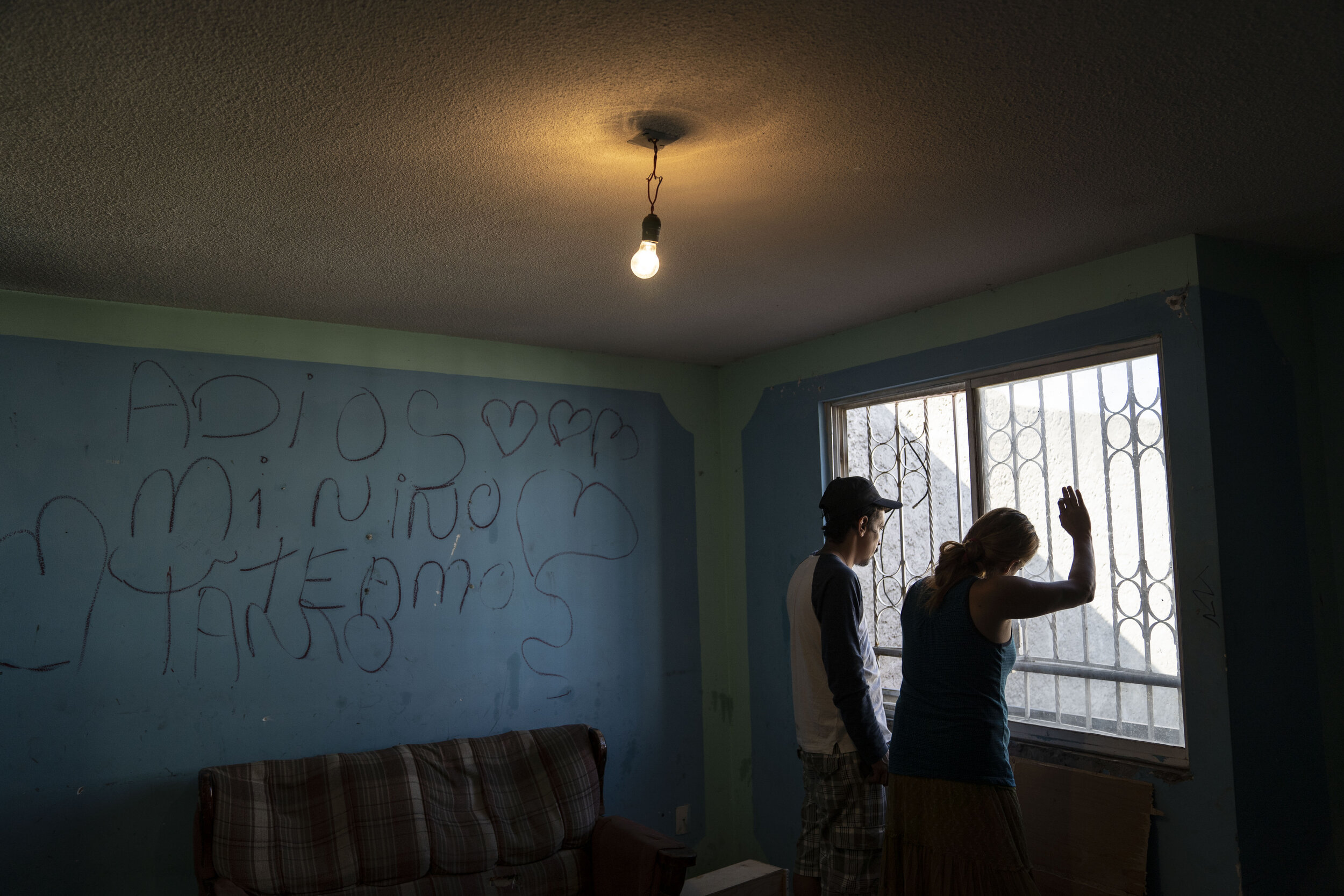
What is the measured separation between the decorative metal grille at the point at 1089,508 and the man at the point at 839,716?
2.52ft

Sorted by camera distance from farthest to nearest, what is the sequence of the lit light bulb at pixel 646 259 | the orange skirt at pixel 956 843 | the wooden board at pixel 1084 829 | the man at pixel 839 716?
the wooden board at pixel 1084 829 < the man at pixel 839 716 < the orange skirt at pixel 956 843 < the lit light bulb at pixel 646 259

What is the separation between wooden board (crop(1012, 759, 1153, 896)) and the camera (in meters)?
2.59

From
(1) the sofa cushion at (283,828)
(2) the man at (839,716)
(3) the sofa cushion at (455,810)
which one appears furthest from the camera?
(3) the sofa cushion at (455,810)

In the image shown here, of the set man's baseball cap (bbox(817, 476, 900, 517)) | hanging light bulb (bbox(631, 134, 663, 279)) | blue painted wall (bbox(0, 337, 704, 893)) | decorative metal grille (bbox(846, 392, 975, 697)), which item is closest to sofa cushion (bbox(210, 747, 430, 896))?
blue painted wall (bbox(0, 337, 704, 893))

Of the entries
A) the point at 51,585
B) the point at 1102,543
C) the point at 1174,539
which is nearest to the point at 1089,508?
the point at 1102,543

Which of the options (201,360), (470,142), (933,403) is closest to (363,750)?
(201,360)

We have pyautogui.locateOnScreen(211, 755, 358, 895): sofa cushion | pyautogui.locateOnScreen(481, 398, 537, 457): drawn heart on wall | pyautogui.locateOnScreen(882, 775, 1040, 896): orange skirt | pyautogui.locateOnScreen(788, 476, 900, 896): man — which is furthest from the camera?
pyautogui.locateOnScreen(481, 398, 537, 457): drawn heart on wall

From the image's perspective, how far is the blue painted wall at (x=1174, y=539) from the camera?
2500 millimetres

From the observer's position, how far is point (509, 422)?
379 centimetres

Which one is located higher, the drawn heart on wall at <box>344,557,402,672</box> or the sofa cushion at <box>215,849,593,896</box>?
the drawn heart on wall at <box>344,557,402,672</box>

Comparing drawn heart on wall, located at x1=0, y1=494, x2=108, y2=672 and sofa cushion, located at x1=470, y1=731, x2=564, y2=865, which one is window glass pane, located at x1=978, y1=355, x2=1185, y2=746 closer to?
sofa cushion, located at x1=470, y1=731, x2=564, y2=865

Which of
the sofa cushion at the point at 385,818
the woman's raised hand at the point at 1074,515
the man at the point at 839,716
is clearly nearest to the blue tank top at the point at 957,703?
the man at the point at 839,716

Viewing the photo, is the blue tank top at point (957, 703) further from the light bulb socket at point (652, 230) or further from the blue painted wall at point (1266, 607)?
the light bulb socket at point (652, 230)

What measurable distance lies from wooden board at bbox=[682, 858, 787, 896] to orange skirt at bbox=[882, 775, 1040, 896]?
0.91 m
